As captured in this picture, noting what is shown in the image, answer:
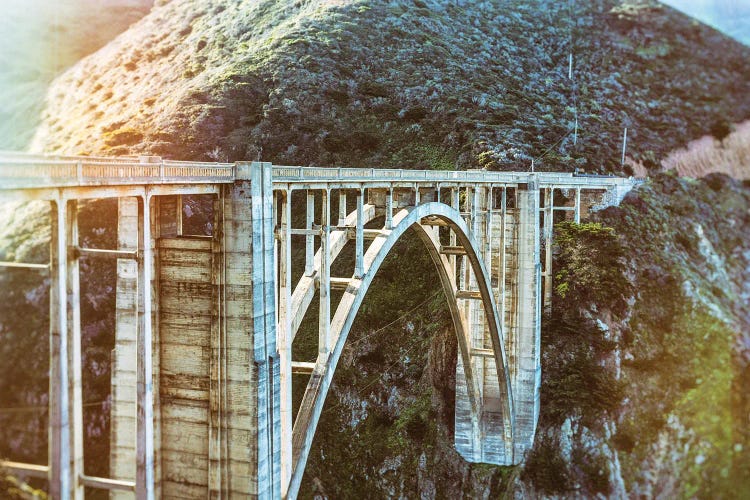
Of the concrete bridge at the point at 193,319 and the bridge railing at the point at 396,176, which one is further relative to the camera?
the bridge railing at the point at 396,176

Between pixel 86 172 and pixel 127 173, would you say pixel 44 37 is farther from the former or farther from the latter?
pixel 86 172

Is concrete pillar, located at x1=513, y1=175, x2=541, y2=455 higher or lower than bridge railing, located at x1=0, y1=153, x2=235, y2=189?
lower

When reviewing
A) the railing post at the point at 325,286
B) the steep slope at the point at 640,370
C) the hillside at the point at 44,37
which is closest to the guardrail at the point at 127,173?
the railing post at the point at 325,286

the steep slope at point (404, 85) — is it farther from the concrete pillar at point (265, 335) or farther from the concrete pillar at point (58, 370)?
the concrete pillar at point (58, 370)

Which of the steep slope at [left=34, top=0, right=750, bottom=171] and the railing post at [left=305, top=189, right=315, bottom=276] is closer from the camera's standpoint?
the railing post at [left=305, top=189, right=315, bottom=276]

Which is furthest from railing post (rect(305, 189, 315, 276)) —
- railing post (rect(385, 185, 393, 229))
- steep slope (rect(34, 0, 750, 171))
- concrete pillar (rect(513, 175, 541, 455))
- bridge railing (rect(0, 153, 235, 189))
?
steep slope (rect(34, 0, 750, 171))

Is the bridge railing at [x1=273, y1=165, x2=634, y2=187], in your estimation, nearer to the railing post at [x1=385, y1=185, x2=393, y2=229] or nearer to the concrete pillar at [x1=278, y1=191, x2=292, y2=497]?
the railing post at [x1=385, y1=185, x2=393, y2=229]

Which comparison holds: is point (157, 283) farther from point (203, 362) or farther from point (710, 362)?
point (710, 362)
